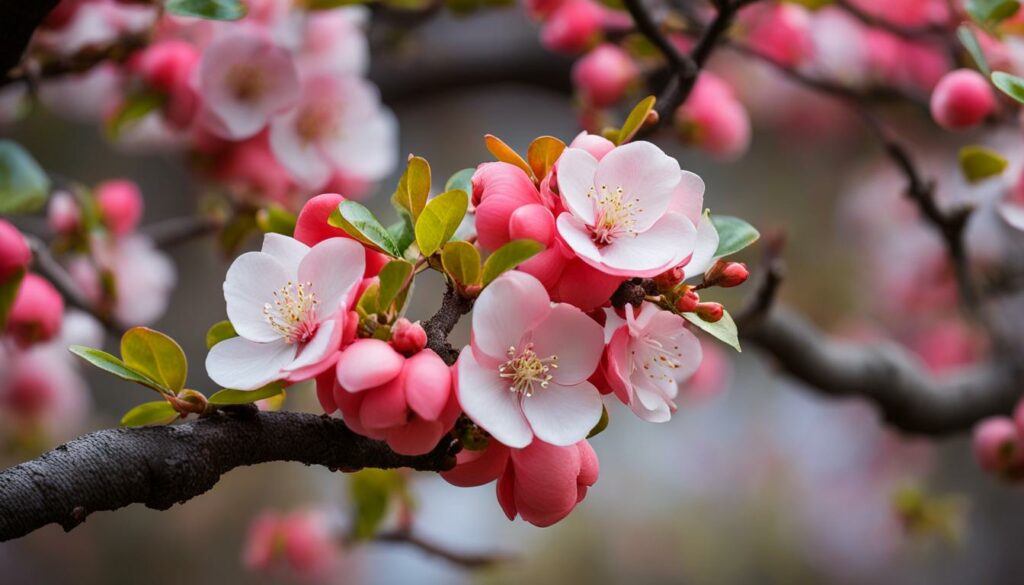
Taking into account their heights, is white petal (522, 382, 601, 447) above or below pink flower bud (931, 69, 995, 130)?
below

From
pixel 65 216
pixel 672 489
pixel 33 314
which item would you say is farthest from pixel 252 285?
pixel 672 489

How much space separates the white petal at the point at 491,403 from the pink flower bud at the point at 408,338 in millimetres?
18

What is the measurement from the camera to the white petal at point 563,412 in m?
0.38

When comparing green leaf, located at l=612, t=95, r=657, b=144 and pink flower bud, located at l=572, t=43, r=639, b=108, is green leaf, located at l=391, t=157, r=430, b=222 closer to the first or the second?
green leaf, located at l=612, t=95, r=657, b=144

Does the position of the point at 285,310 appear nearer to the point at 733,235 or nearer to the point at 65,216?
the point at 733,235

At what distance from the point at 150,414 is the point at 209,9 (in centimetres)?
27

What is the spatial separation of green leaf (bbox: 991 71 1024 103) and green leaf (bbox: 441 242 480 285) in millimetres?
293

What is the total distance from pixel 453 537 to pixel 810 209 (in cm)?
104

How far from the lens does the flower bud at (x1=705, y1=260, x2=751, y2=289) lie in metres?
0.42

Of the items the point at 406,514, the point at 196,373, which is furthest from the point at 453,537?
the point at 406,514

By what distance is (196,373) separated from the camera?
1516mm

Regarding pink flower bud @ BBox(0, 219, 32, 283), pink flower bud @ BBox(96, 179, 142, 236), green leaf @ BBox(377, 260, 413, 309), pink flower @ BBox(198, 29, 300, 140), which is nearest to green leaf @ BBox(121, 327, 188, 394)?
green leaf @ BBox(377, 260, 413, 309)

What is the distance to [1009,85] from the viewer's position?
1.58 ft

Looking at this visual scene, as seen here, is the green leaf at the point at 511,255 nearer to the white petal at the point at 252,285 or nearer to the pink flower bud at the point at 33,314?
the white petal at the point at 252,285
